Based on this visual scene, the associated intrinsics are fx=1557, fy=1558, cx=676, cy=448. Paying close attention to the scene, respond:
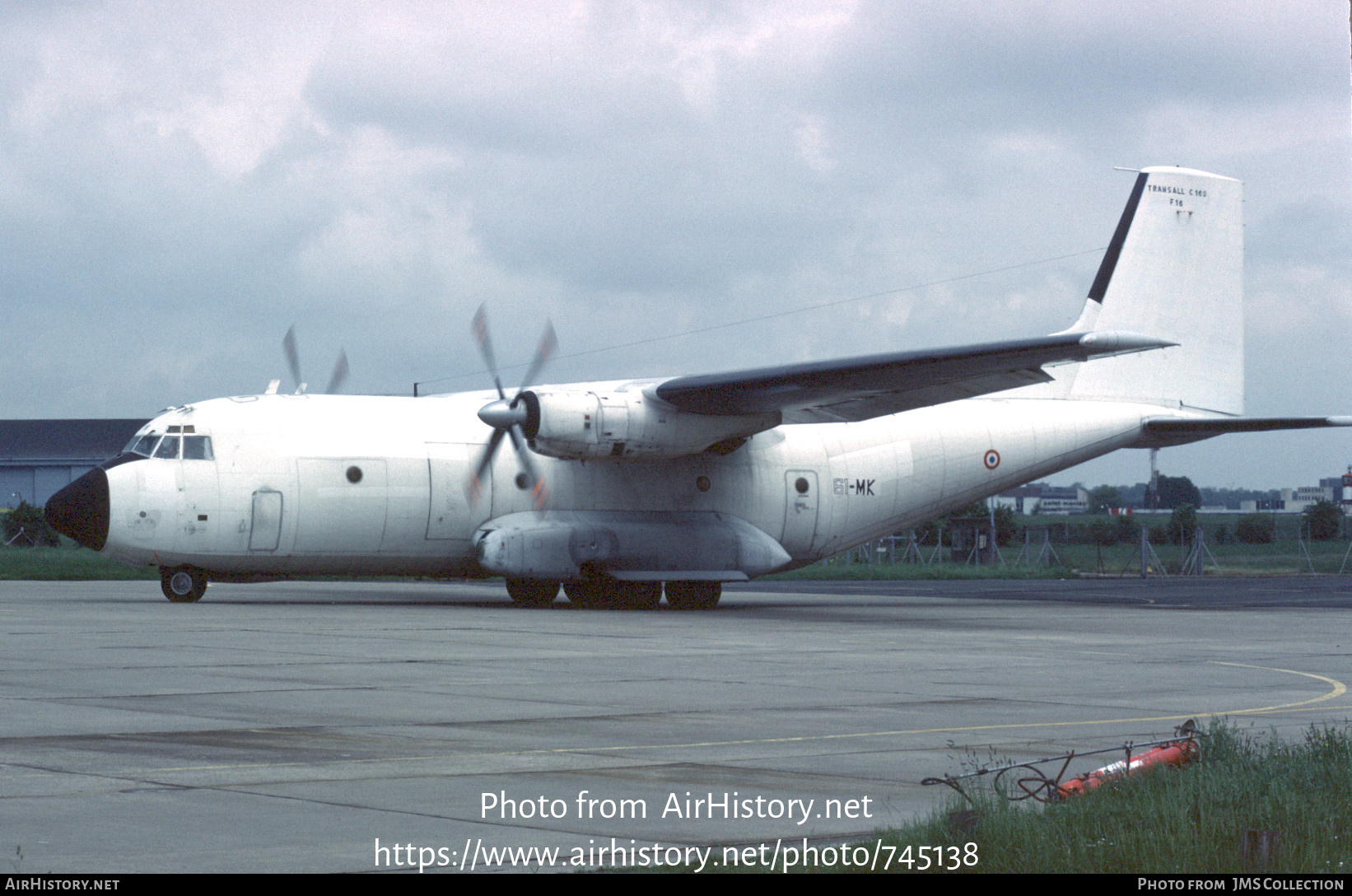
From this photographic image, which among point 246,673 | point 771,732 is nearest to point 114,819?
point 771,732

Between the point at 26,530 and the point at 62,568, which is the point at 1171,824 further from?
the point at 26,530

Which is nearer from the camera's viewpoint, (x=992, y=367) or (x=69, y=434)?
(x=992, y=367)

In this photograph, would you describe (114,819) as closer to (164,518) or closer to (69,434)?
(164,518)

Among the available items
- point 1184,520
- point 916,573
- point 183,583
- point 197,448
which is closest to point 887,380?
point 197,448

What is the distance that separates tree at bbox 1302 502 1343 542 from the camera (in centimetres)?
8262

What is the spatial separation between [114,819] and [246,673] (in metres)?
7.64

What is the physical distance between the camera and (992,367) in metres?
25.6

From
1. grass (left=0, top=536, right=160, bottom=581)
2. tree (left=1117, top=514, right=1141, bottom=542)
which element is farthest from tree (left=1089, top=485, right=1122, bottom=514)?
grass (left=0, top=536, right=160, bottom=581)

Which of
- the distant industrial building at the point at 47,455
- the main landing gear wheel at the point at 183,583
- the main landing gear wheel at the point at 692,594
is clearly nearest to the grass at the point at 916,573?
the main landing gear wheel at the point at 692,594

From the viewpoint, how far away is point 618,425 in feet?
88.4

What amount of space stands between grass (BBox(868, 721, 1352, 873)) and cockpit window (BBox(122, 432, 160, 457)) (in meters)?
21.1

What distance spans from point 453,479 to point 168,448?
4.81 metres

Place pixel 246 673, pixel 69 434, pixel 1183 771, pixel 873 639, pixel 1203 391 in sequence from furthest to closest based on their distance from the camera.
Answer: pixel 69 434
pixel 1203 391
pixel 873 639
pixel 246 673
pixel 1183 771

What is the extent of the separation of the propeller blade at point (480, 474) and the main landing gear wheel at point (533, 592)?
2421 millimetres
